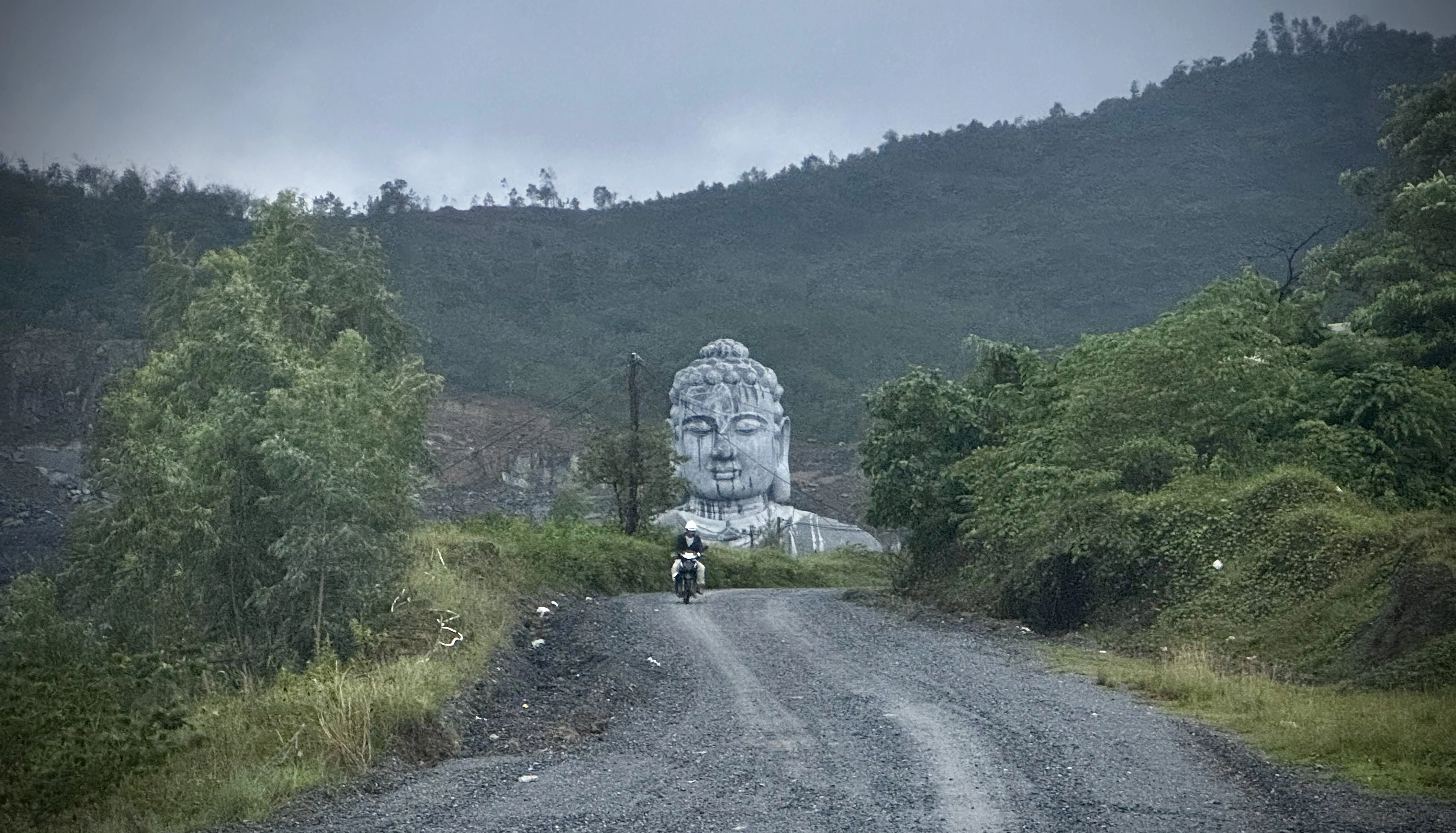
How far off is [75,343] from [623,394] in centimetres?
2711

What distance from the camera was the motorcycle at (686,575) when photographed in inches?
982

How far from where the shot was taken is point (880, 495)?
26672mm

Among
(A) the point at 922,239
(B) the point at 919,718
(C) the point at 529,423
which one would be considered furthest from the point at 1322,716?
(A) the point at 922,239

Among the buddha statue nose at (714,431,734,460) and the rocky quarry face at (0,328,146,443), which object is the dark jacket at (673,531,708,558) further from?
the rocky quarry face at (0,328,146,443)

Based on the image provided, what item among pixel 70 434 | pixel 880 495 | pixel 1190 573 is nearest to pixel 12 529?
pixel 70 434

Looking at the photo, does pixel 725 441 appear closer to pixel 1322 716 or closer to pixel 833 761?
pixel 1322 716

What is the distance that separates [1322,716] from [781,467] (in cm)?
3433

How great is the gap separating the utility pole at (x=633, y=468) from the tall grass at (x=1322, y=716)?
24.1 metres

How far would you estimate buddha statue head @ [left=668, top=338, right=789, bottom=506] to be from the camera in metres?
43.6

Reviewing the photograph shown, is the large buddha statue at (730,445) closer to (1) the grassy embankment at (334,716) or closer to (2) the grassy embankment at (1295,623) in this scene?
(1) the grassy embankment at (334,716)

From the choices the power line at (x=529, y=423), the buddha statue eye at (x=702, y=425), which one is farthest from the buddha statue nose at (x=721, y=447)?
the power line at (x=529, y=423)

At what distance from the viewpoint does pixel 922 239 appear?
4018 inches

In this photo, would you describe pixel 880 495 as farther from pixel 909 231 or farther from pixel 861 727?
pixel 909 231

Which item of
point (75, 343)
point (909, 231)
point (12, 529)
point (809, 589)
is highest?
point (909, 231)
